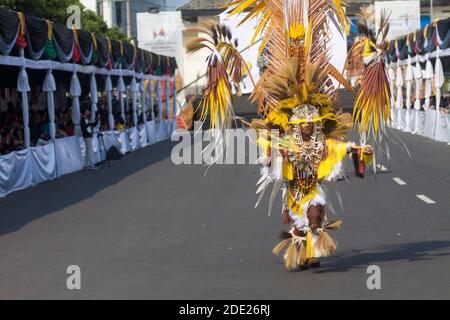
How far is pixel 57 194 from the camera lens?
864 inches

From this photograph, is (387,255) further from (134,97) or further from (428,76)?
(428,76)

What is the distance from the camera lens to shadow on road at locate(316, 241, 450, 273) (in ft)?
37.3

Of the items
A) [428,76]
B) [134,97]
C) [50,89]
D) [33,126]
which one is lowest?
[33,126]

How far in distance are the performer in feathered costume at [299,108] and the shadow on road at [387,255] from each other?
44 centimetres

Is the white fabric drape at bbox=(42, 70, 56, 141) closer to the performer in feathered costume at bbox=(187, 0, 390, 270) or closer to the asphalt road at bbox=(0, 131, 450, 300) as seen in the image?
the asphalt road at bbox=(0, 131, 450, 300)

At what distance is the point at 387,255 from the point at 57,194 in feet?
36.9

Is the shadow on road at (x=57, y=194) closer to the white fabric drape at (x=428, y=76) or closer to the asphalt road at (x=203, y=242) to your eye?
the asphalt road at (x=203, y=242)

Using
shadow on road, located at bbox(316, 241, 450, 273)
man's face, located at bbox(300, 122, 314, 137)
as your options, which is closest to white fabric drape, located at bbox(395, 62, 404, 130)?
shadow on road, located at bbox(316, 241, 450, 273)

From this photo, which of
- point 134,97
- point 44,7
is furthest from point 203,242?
A: point 44,7

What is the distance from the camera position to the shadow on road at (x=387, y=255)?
11383 millimetres

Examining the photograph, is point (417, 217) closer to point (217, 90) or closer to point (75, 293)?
point (217, 90)

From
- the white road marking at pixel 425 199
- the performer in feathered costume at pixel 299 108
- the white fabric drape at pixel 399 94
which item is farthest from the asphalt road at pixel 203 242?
the white fabric drape at pixel 399 94

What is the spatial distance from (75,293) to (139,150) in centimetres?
2988

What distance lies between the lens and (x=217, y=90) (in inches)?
461
